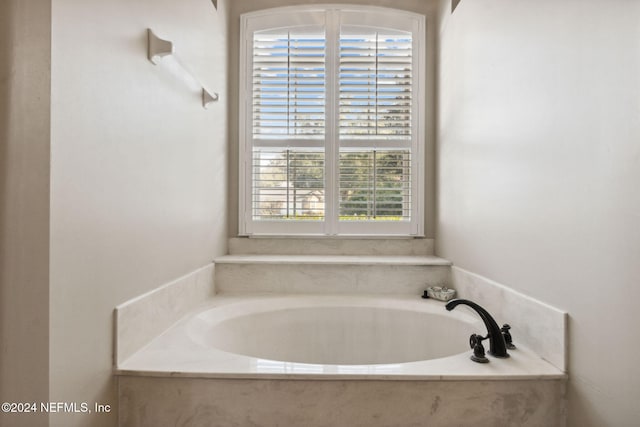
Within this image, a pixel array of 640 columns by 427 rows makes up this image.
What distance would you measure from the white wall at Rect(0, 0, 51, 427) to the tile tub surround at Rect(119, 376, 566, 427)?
13.8 inches

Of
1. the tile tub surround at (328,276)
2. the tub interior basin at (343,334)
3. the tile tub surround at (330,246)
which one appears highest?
the tile tub surround at (330,246)

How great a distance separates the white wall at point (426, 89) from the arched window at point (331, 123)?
5 cm

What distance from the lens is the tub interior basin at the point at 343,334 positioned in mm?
1644

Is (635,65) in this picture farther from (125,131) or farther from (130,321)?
(130,321)

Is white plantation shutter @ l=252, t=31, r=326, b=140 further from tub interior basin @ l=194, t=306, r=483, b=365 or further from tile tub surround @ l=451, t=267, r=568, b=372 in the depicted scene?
tile tub surround @ l=451, t=267, r=568, b=372

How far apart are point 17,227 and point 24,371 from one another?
318 mm

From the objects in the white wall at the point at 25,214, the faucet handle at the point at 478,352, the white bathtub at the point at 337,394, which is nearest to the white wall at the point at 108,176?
Answer: the white wall at the point at 25,214

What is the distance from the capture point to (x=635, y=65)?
801 millimetres

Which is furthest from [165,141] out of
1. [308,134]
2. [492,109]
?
[492,109]

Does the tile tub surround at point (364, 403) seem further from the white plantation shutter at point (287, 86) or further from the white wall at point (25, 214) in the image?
the white plantation shutter at point (287, 86)

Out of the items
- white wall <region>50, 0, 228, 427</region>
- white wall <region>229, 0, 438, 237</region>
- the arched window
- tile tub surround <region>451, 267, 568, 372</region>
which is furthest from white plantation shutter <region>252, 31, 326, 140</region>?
tile tub surround <region>451, 267, 568, 372</region>

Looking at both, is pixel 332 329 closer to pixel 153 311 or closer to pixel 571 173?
pixel 153 311

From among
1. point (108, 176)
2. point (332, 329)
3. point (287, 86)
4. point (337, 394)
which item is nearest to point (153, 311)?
point (108, 176)

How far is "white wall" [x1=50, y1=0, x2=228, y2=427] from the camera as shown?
2.63 feet
